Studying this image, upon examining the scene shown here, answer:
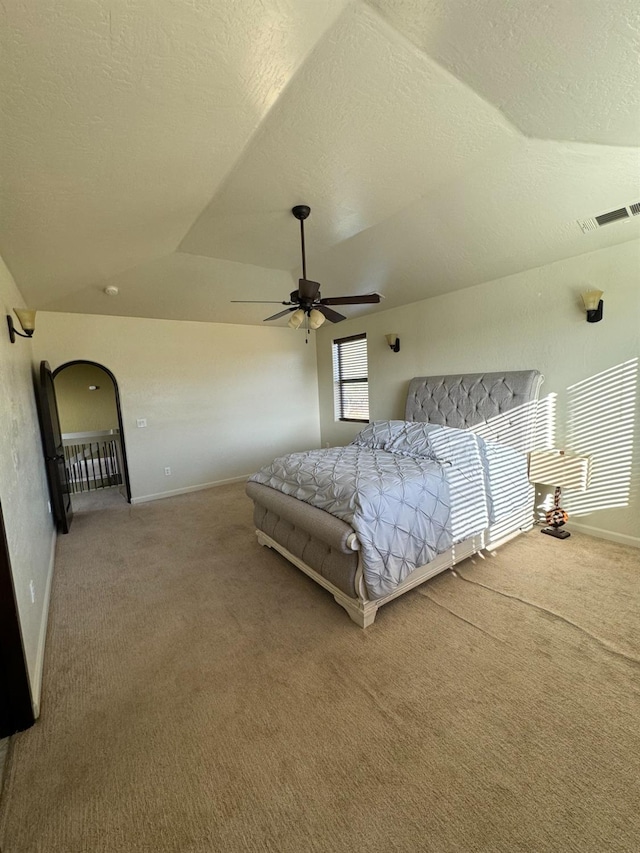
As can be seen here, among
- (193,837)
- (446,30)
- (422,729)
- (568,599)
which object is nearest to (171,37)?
(446,30)

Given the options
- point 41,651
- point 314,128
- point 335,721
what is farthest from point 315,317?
point 41,651

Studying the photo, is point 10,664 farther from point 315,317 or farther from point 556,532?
point 556,532

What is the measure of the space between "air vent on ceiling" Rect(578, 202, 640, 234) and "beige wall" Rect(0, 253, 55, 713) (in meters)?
4.32

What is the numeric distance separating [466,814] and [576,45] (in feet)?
10.5

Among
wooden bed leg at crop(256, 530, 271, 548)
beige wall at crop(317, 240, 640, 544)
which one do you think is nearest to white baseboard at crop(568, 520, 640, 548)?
beige wall at crop(317, 240, 640, 544)

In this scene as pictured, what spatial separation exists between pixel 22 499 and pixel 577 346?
15.2 feet

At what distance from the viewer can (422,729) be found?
1.50m

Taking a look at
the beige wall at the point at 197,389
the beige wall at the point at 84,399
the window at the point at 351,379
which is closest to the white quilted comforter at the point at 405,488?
the window at the point at 351,379

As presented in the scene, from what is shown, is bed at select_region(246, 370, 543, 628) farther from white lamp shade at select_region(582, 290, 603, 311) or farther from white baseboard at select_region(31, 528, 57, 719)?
white baseboard at select_region(31, 528, 57, 719)

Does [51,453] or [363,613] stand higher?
[51,453]

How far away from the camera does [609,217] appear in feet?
8.59

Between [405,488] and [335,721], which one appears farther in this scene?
[405,488]

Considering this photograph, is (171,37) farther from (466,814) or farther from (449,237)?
(466,814)

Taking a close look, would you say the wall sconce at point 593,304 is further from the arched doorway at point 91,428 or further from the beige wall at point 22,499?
the arched doorway at point 91,428
